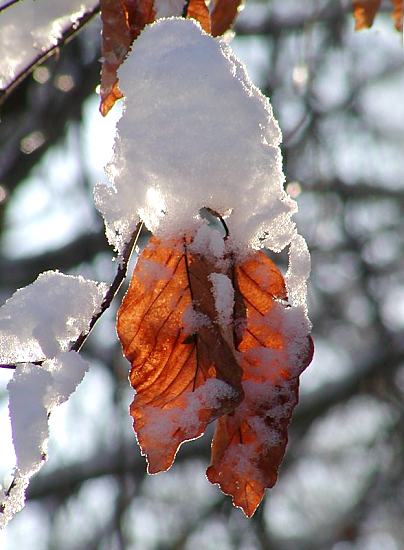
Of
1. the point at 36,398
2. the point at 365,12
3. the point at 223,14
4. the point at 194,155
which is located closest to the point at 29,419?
the point at 36,398

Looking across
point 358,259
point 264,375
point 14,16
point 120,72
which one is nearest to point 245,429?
point 264,375

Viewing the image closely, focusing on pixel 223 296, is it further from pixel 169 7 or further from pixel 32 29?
pixel 32 29

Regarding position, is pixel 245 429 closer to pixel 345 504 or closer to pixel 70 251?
pixel 70 251

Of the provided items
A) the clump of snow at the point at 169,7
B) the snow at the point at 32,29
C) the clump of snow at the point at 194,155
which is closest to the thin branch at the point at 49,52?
the snow at the point at 32,29

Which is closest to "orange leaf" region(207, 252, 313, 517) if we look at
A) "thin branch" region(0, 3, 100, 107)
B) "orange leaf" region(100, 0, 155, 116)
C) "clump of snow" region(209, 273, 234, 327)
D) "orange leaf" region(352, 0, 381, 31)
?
"clump of snow" region(209, 273, 234, 327)

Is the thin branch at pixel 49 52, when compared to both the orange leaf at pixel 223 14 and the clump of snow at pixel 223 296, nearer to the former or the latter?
the orange leaf at pixel 223 14
